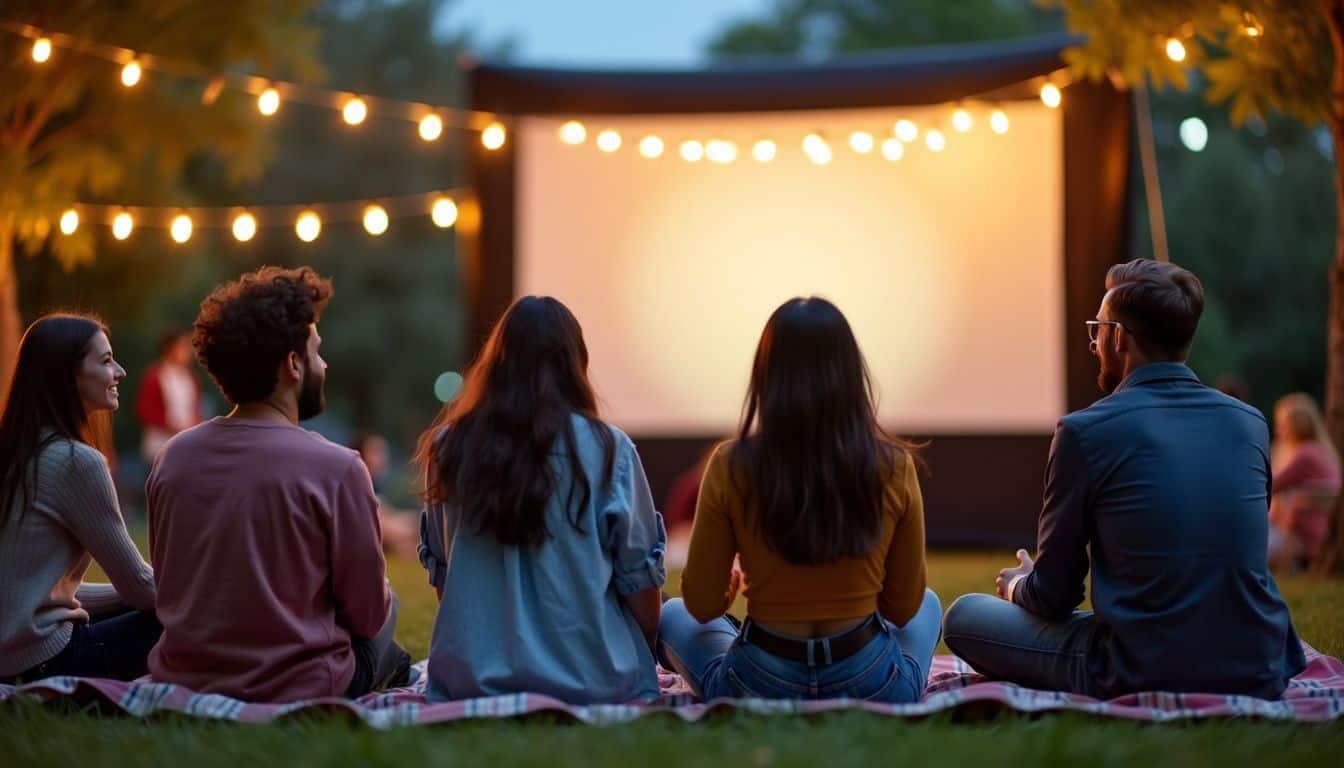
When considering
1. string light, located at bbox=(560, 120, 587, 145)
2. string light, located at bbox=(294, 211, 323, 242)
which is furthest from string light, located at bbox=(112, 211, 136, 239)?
string light, located at bbox=(560, 120, 587, 145)

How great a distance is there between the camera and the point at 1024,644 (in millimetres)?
2873

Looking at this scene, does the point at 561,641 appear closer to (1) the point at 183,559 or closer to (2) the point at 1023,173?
(1) the point at 183,559

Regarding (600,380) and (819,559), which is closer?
(819,559)

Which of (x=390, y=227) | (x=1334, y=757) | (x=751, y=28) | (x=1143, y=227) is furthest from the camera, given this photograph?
(x=751, y=28)

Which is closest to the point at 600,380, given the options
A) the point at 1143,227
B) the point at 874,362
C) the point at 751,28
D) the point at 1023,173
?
the point at 874,362

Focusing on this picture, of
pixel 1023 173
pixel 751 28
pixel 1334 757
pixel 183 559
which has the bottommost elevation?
pixel 1334 757

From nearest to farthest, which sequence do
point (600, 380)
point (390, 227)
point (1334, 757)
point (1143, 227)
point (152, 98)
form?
point (1334, 757) → point (152, 98) → point (600, 380) → point (1143, 227) → point (390, 227)

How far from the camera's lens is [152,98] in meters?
8.17

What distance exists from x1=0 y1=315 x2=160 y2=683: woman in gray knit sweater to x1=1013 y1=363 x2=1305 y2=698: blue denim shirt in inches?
73.0

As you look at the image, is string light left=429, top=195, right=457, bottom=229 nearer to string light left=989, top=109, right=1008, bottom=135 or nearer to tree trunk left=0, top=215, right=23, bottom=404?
tree trunk left=0, top=215, right=23, bottom=404

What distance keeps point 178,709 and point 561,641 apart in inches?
28.2

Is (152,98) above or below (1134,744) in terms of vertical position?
above

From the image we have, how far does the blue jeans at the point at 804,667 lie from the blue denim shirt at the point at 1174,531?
34 centimetres

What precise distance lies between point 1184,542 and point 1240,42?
3570 millimetres
